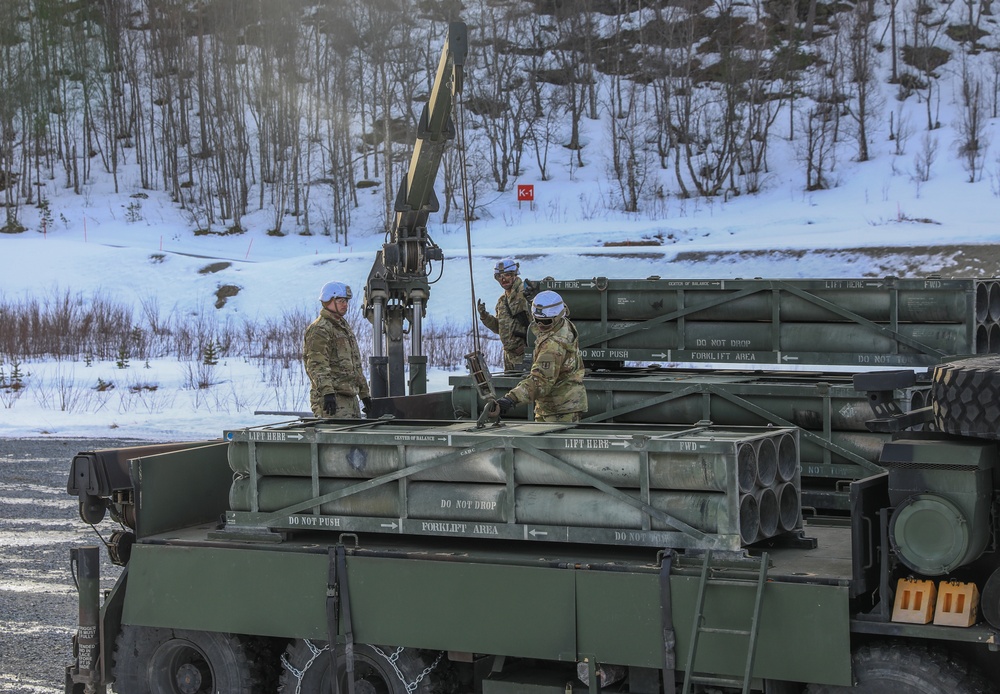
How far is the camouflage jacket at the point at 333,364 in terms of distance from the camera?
10.2 meters

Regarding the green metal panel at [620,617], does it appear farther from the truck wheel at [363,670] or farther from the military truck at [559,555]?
the truck wheel at [363,670]

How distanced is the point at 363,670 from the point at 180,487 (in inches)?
63.4

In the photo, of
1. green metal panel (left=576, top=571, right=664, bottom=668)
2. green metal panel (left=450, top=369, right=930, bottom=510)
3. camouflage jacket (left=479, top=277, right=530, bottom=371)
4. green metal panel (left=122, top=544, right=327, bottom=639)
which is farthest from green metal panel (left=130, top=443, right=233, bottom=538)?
camouflage jacket (left=479, top=277, right=530, bottom=371)

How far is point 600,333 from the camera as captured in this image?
936cm

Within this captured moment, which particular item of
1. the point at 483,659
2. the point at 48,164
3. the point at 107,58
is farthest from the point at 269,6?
the point at 483,659

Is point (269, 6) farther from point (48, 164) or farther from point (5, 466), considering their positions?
point (5, 466)

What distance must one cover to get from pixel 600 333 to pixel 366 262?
79.5ft

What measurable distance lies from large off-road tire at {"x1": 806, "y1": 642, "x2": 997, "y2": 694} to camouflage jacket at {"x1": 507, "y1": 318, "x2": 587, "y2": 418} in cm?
272

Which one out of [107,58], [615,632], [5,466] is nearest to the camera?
[615,632]

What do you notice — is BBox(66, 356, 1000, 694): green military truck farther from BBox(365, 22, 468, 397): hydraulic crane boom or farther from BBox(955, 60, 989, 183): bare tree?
BBox(955, 60, 989, 183): bare tree

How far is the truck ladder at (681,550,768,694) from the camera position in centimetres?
480

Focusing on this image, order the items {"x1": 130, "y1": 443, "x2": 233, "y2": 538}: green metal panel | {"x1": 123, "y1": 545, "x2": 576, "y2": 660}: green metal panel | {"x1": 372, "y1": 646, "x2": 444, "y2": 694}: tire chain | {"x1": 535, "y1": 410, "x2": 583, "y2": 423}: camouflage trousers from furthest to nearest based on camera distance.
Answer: {"x1": 535, "y1": 410, "x2": 583, "y2": 423}: camouflage trousers
{"x1": 130, "y1": 443, "x2": 233, "y2": 538}: green metal panel
{"x1": 372, "y1": 646, "x2": 444, "y2": 694}: tire chain
{"x1": 123, "y1": 545, "x2": 576, "y2": 660}: green metal panel

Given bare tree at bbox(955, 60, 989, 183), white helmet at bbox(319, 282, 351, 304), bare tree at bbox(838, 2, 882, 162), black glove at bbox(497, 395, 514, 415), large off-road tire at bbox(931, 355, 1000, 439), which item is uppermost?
bare tree at bbox(838, 2, 882, 162)

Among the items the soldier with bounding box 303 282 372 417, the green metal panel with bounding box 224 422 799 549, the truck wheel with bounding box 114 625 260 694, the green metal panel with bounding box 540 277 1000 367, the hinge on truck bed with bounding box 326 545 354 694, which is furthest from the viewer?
the soldier with bounding box 303 282 372 417
